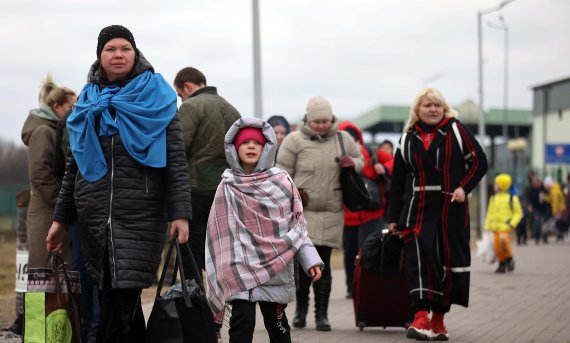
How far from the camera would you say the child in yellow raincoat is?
1862 centimetres

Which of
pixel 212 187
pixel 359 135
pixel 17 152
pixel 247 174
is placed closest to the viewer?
pixel 247 174

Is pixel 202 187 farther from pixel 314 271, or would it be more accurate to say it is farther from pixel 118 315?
pixel 118 315

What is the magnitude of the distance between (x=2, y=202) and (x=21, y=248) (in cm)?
3055

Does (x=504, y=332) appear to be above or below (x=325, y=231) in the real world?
below

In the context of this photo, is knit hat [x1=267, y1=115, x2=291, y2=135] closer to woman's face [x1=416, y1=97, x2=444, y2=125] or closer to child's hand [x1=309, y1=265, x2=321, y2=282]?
woman's face [x1=416, y1=97, x2=444, y2=125]

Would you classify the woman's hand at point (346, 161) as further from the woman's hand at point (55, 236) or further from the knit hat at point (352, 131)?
the woman's hand at point (55, 236)

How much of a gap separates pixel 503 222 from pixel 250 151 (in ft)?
41.0

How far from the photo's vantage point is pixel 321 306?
10086 millimetres

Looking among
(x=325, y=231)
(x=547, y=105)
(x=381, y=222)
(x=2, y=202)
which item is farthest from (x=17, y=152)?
(x=547, y=105)

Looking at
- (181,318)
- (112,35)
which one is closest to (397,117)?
(112,35)

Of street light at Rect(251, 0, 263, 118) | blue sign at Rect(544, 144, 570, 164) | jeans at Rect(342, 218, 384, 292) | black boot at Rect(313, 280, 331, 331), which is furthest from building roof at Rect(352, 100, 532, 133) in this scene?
black boot at Rect(313, 280, 331, 331)

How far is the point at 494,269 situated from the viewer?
19531mm

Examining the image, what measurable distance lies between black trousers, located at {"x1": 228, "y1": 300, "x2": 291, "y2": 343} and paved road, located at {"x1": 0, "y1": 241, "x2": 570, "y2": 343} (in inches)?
89.1

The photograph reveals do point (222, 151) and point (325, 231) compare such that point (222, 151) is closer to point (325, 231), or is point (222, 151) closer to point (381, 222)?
point (325, 231)
